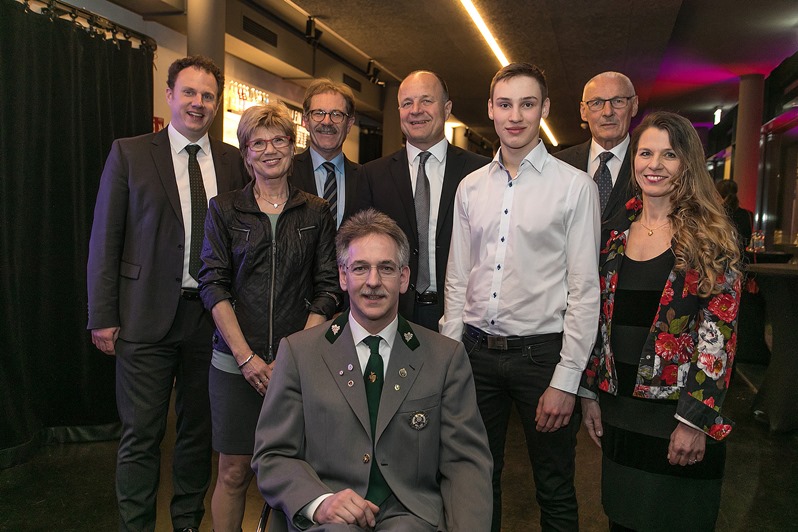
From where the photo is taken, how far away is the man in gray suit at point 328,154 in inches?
122

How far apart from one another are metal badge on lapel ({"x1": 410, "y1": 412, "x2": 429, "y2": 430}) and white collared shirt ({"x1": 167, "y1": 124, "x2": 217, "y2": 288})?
137 centimetres

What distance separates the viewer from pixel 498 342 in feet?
7.84

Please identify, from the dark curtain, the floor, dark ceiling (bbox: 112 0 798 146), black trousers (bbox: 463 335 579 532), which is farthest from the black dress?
dark ceiling (bbox: 112 0 798 146)

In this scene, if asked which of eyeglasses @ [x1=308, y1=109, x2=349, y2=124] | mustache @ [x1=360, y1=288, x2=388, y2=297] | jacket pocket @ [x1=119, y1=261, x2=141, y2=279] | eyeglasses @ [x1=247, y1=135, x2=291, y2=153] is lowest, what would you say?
jacket pocket @ [x1=119, y1=261, x2=141, y2=279]

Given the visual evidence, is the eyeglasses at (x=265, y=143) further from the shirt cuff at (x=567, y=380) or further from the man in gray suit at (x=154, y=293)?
the shirt cuff at (x=567, y=380)

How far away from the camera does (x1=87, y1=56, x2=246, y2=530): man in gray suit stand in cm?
278

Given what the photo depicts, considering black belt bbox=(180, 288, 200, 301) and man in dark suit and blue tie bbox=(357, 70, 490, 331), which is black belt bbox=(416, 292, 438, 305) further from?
black belt bbox=(180, 288, 200, 301)

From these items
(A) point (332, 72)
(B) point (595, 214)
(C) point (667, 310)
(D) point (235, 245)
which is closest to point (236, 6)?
(A) point (332, 72)

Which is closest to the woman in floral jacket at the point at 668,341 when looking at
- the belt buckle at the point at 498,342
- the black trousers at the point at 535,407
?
the black trousers at the point at 535,407

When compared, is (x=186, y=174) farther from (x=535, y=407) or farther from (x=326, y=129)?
(x=535, y=407)

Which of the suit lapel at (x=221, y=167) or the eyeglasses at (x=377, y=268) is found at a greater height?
the suit lapel at (x=221, y=167)

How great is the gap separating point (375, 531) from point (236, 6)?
6.71 meters

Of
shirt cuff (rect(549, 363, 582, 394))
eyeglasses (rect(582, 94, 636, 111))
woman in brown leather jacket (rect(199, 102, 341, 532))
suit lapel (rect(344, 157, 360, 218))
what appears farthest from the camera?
eyeglasses (rect(582, 94, 636, 111))

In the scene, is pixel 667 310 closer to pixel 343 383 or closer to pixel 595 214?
pixel 595 214
